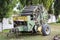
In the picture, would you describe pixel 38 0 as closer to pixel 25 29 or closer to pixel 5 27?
pixel 5 27

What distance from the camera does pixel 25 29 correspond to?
12000 millimetres

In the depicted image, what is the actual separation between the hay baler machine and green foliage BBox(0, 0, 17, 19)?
11.0 ft

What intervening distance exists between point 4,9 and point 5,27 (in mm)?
1992

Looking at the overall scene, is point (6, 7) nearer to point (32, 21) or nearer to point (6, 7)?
point (6, 7)

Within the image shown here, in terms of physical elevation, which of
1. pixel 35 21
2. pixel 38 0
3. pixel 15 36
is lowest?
pixel 15 36

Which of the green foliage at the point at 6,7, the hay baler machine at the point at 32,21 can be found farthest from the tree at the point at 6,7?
the hay baler machine at the point at 32,21

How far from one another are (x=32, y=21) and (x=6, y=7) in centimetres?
466

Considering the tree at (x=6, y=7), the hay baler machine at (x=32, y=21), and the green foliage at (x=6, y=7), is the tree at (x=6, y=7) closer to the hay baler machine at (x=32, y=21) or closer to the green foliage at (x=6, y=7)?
the green foliage at (x=6, y=7)

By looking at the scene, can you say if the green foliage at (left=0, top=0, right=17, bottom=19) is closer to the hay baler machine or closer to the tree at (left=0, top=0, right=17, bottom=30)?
the tree at (left=0, top=0, right=17, bottom=30)

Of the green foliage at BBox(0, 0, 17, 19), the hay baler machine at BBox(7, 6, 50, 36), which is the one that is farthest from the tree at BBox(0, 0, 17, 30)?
the hay baler machine at BBox(7, 6, 50, 36)

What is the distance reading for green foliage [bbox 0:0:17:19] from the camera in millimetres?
16172


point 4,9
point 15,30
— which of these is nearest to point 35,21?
point 15,30

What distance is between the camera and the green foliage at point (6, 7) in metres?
16.2

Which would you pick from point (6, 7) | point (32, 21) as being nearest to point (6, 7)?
point (6, 7)
